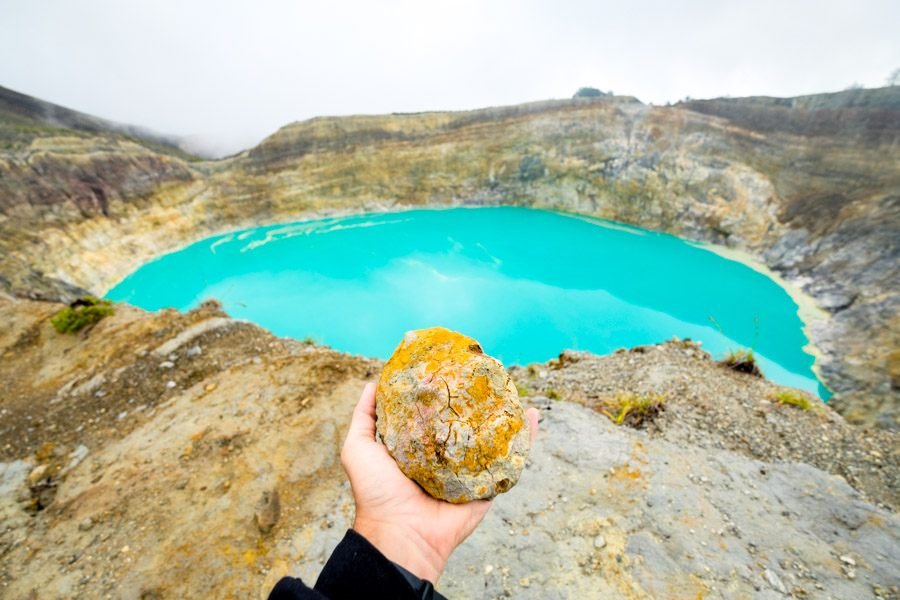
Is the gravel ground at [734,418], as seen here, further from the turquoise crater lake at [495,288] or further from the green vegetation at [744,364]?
the turquoise crater lake at [495,288]

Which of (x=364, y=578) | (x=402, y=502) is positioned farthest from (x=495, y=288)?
(x=364, y=578)

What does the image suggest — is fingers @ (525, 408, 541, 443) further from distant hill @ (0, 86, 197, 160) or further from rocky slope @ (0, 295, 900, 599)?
distant hill @ (0, 86, 197, 160)

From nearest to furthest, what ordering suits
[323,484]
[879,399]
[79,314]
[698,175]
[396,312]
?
1. [323,484]
2. [79,314]
3. [879,399]
4. [396,312]
5. [698,175]

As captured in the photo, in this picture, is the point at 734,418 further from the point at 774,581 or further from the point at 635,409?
the point at 774,581

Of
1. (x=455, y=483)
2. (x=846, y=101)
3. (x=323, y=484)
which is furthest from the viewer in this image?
(x=846, y=101)

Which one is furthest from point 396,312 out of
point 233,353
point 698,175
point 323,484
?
point 698,175

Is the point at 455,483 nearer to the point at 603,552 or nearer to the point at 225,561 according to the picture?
the point at 603,552

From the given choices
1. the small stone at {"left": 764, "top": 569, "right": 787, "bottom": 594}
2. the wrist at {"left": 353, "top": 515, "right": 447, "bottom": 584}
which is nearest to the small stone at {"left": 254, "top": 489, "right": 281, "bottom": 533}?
the wrist at {"left": 353, "top": 515, "right": 447, "bottom": 584}
